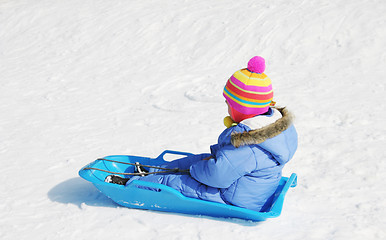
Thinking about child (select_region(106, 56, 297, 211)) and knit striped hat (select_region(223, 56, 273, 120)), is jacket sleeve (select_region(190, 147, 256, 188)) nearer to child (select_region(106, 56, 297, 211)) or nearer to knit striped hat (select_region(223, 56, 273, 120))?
child (select_region(106, 56, 297, 211))

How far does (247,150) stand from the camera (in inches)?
105

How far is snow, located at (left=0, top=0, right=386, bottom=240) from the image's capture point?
3004 millimetres

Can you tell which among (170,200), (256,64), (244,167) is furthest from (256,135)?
(170,200)

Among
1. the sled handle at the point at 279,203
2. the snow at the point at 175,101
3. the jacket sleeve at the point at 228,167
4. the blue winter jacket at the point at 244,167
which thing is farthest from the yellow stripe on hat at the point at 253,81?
the snow at the point at 175,101

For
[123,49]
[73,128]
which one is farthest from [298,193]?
[123,49]

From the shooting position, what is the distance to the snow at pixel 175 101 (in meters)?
3.00

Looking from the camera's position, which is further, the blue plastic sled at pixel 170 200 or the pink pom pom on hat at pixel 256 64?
the blue plastic sled at pixel 170 200

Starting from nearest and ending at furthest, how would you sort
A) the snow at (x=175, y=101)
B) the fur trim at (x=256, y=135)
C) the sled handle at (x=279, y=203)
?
the fur trim at (x=256, y=135) → the sled handle at (x=279, y=203) → the snow at (x=175, y=101)

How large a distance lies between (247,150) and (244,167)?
0.11 meters

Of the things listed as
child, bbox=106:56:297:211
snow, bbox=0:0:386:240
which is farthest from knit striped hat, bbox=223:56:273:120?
snow, bbox=0:0:386:240

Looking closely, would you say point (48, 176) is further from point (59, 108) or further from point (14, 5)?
point (14, 5)

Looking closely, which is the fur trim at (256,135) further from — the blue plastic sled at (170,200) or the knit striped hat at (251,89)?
Answer: the blue plastic sled at (170,200)

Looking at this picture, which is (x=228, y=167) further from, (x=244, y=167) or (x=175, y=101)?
(x=175, y=101)

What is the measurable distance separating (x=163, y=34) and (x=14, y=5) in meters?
4.78
